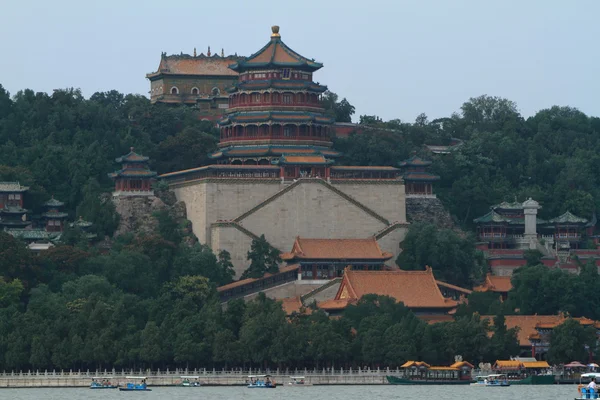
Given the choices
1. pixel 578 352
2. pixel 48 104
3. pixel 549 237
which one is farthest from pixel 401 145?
pixel 578 352

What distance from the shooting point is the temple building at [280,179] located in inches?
4882

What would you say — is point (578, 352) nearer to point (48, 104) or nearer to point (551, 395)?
point (551, 395)

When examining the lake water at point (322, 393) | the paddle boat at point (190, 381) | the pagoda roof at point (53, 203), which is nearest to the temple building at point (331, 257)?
the pagoda roof at point (53, 203)

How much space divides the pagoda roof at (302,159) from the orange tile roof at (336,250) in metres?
4.95

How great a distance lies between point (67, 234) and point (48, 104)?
649 inches

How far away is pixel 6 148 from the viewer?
134 m

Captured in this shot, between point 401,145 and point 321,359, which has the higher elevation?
point 401,145

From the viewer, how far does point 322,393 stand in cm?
10312

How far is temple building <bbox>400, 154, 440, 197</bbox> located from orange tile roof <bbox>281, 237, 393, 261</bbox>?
24.1ft

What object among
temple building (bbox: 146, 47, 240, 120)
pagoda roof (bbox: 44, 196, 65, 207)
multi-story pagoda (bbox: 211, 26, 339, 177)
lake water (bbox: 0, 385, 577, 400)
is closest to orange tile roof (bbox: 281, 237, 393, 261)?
multi-story pagoda (bbox: 211, 26, 339, 177)

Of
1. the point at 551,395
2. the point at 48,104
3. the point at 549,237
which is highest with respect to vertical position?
the point at 48,104

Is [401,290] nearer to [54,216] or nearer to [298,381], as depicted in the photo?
[298,381]

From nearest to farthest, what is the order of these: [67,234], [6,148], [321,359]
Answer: [321,359] → [67,234] → [6,148]

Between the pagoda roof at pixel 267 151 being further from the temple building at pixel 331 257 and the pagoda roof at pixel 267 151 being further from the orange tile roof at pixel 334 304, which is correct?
the orange tile roof at pixel 334 304
